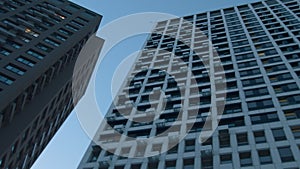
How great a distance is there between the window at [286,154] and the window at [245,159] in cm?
232

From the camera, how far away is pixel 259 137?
31625 mm

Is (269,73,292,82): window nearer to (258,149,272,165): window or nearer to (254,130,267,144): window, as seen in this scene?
(254,130,267,144): window

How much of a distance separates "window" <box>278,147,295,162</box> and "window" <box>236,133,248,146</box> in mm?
3112

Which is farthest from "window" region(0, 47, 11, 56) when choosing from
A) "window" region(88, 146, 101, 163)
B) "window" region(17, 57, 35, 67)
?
"window" region(88, 146, 101, 163)

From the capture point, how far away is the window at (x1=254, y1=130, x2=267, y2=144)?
31.1 metres

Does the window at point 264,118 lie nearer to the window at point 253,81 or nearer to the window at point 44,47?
the window at point 253,81

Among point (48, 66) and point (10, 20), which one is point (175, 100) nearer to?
point (48, 66)

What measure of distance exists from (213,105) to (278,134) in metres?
8.12

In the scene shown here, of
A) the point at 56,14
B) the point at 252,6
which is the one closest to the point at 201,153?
the point at 56,14

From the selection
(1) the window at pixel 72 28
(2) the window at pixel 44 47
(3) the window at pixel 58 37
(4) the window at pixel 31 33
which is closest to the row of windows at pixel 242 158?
(2) the window at pixel 44 47

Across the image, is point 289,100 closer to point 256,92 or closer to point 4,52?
point 256,92

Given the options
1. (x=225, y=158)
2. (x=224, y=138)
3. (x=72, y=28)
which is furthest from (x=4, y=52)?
(x=225, y=158)

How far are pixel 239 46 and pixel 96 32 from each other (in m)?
24.8

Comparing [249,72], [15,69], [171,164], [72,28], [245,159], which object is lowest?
[15,69]
